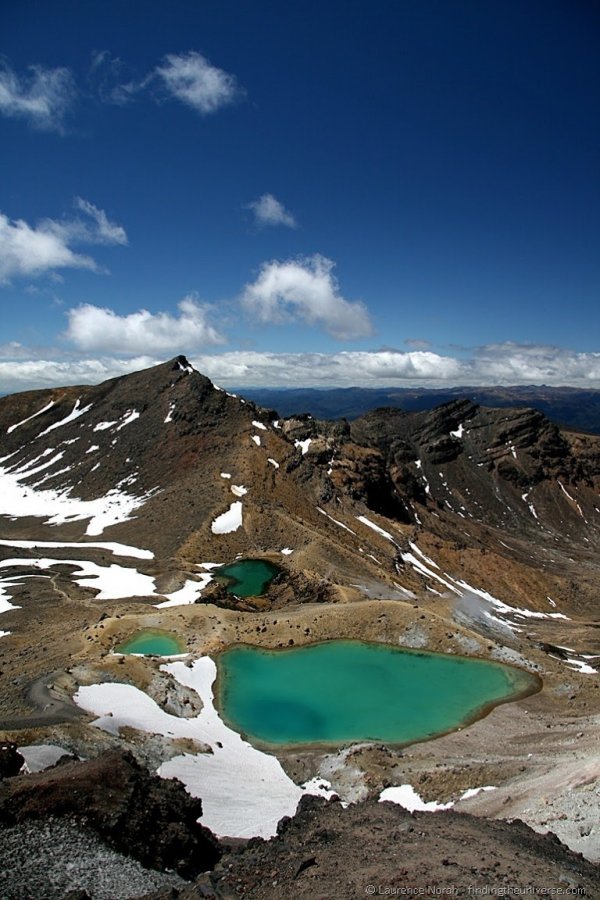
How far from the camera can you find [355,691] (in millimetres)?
46781

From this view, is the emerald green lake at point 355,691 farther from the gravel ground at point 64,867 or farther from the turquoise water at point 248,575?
the turquoise water at point 248,575

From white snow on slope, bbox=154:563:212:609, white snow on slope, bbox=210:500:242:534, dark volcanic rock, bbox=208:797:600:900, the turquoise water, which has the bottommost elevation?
the turquoise water

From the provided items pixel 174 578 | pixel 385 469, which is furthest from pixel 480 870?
pixel 385 469

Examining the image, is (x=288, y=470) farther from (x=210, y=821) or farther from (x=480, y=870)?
(x=480, y=870)

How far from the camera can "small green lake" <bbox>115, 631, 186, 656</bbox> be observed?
5119 cm

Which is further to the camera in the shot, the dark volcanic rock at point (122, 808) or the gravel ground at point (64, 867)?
the dark volcanic rock at point (122, 808)

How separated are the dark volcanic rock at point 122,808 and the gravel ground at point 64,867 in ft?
1.92

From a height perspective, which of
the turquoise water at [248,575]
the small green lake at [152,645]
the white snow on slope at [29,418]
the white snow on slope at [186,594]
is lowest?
the turquoise water at [248,575]

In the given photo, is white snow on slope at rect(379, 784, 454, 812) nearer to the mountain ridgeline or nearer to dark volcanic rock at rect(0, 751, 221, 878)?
dark volcanic rock at rect(0, 751, 221, 878)

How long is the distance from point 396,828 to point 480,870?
22.3 feet

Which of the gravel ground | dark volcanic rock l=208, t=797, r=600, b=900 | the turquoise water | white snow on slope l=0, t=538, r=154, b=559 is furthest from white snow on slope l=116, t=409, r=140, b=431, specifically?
the gravel ground

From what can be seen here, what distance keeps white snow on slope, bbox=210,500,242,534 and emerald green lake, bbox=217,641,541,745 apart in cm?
4522

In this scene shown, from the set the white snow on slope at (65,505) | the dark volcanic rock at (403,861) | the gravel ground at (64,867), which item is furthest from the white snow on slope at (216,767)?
the white snow on slope at (65,505)

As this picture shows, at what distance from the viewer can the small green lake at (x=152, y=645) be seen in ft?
168
